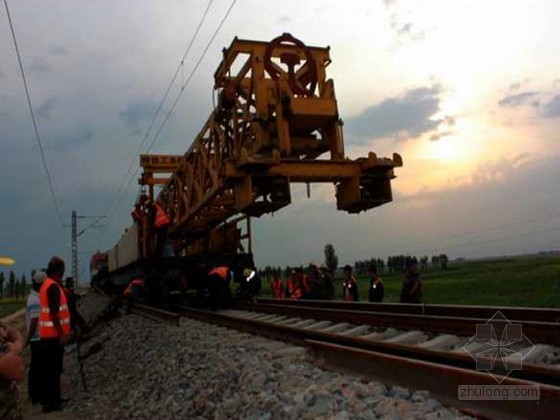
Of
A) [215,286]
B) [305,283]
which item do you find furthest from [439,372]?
[305,283]

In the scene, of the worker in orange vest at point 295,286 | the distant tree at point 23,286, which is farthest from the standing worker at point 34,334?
the distant tree at point 23,286

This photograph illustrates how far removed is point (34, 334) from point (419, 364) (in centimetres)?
652

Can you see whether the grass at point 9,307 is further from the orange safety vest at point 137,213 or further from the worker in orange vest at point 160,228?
the worker in orange vest at point 160,228

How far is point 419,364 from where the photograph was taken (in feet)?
14.0

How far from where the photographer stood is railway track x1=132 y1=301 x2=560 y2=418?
348cm

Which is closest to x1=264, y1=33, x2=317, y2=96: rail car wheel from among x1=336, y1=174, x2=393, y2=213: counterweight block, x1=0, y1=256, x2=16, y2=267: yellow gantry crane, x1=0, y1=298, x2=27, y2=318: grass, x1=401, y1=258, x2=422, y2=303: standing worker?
x1=336, y1=174, x2=393, y2=213: counterweight block

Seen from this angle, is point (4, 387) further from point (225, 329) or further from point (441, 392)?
point (225, 329)

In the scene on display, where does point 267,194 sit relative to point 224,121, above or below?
below

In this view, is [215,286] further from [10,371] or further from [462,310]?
[10,371]

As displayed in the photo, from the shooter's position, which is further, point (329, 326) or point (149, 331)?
point (149, 331)

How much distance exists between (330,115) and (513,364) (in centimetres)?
655

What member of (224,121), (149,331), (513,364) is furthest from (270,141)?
(513,364)

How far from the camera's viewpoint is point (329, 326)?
26.7 feet

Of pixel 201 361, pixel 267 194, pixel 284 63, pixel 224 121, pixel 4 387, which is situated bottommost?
pixel 201 361
